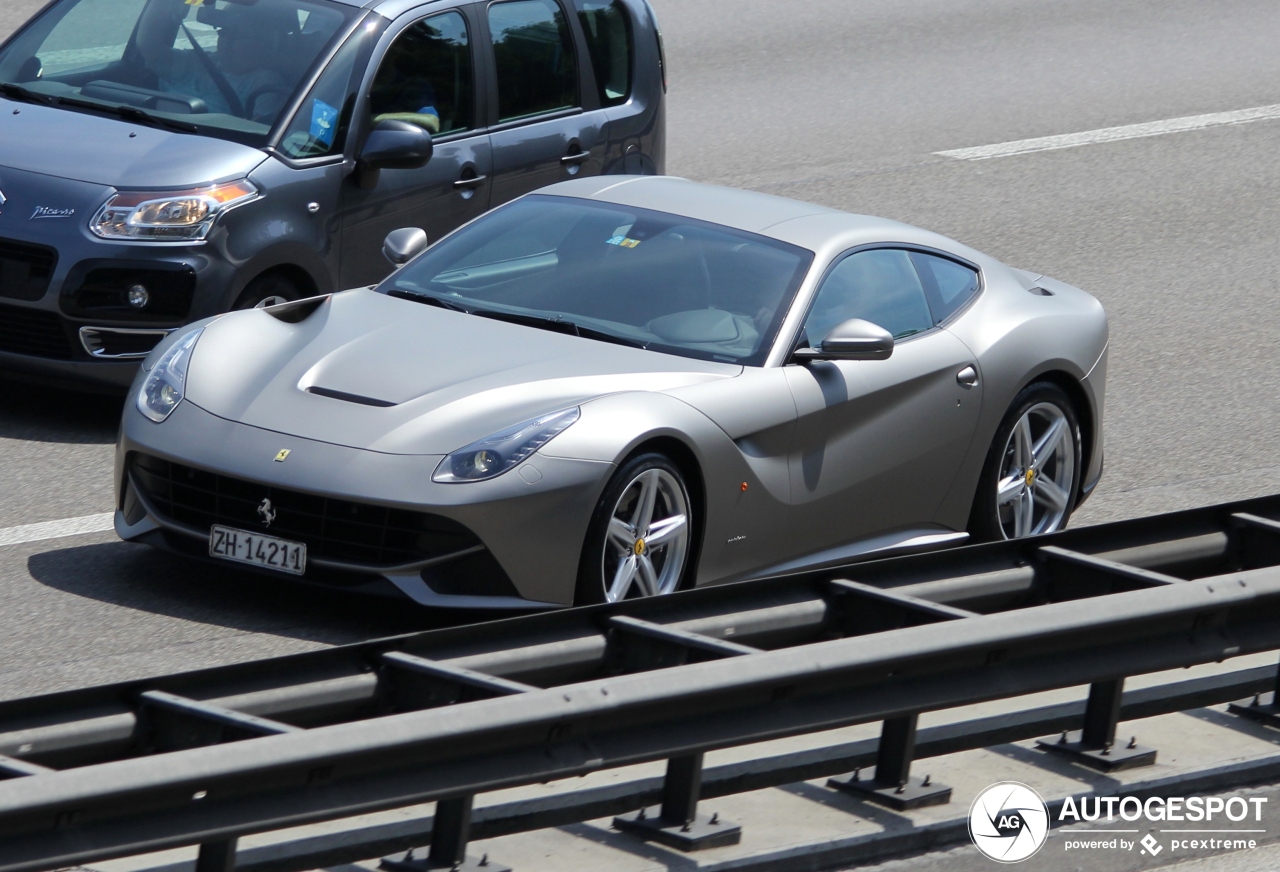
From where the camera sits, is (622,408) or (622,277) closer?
(622,408)

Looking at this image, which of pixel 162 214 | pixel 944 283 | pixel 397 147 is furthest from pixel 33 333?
pixel 944 283

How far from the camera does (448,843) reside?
4559 mm

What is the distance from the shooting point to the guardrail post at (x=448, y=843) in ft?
14.9

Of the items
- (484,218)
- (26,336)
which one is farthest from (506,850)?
(26,336)

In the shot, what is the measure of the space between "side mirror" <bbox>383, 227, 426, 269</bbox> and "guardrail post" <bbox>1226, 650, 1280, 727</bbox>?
3518 millimetres

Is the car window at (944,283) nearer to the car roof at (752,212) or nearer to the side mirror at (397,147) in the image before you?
the car roof at (752,212)

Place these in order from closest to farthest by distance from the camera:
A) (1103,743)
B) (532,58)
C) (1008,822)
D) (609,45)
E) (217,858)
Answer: (217,858), (1008,822), (1103,743), (532,58), (609,45)

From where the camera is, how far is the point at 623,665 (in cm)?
521

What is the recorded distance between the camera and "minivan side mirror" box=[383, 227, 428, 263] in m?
8.04

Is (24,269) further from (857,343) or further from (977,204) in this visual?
(977,204)

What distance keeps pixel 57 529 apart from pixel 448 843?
11.5 feet

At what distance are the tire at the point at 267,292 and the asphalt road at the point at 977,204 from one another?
77 centimetres

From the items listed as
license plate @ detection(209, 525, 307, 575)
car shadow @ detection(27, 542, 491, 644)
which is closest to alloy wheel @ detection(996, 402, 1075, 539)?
car shadow @ detection(27, 542, 491, 644)

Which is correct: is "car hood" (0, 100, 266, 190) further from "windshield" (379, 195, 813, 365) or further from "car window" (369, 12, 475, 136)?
"windshield" (379, 195, 813, 365)
